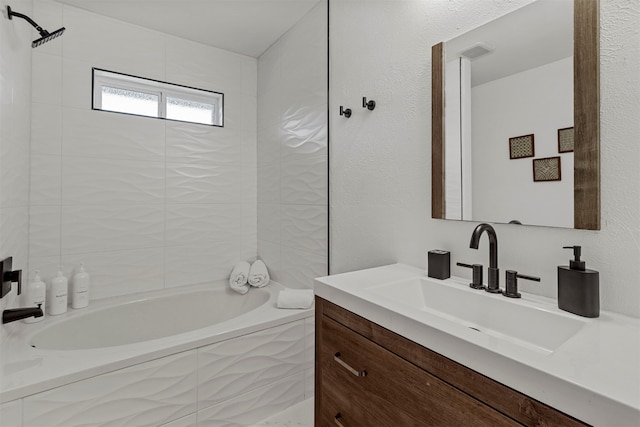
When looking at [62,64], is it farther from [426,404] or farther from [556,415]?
[556,415]

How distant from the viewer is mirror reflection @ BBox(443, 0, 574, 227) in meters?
0.95

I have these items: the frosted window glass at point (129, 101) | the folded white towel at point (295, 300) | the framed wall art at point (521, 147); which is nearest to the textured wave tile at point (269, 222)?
the folded white towel at point (295, 300)

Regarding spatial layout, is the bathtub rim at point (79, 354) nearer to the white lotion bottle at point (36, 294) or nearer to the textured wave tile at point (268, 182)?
the white lotion bottle at point (36, 294)

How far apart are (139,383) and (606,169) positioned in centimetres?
Result: 193

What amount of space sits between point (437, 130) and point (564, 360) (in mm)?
927

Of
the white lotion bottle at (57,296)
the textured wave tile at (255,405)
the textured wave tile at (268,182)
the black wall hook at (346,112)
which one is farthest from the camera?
the textured wave tile at (268,182)

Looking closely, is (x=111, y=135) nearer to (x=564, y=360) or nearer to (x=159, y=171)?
(x=159, y=171)

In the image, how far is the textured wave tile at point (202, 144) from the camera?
2471 mm

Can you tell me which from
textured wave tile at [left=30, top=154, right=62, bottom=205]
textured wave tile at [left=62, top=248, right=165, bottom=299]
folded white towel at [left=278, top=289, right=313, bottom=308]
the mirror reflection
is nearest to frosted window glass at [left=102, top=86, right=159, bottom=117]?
textured wave tile at [left=30, top=154, right=62, bottom=205]

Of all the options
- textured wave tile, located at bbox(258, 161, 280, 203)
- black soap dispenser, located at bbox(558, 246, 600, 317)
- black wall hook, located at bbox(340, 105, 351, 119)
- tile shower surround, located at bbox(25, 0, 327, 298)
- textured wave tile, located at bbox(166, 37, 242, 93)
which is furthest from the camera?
textured wave tile, located at bbox(258, 161, 280, 203)

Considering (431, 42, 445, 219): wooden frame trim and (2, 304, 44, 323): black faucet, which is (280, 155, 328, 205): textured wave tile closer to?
(431, 42, 445, 219): wooden frame trim

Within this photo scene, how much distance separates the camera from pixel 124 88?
7.66 feet

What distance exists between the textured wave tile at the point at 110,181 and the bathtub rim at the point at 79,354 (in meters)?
0.79

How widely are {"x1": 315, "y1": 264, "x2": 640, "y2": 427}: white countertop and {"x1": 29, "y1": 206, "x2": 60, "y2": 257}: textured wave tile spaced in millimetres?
2161
